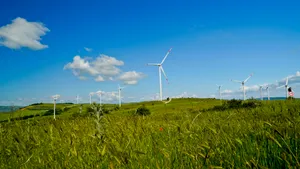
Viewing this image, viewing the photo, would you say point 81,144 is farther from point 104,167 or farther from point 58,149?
point 104,167

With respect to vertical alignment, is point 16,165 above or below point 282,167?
below

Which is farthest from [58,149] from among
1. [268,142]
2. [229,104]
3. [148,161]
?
[229,104]

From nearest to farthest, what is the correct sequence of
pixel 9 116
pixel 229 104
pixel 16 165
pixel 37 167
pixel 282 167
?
pixel 282 167 < pixel 37 167 < pixel 16 165 < pixel 9 116 < pixel 229 104

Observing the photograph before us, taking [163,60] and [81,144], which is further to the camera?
[163,60]

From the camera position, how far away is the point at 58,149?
4848 mm

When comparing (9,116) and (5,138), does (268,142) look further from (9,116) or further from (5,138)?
(5,138)

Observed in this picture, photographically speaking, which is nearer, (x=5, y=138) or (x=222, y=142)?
(x=222, y=142)

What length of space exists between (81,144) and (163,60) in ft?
192

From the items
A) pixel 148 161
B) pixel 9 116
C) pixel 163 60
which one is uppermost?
pixel 163 60

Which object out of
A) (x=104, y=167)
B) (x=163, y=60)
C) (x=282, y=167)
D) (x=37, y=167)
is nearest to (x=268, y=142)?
(x=282, y=167)

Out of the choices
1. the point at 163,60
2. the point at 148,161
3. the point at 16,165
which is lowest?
the point at 16,165

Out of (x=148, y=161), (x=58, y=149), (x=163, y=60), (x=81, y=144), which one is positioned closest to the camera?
(x=148, y=161)

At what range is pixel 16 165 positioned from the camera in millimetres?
4391

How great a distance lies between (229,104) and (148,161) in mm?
25132
